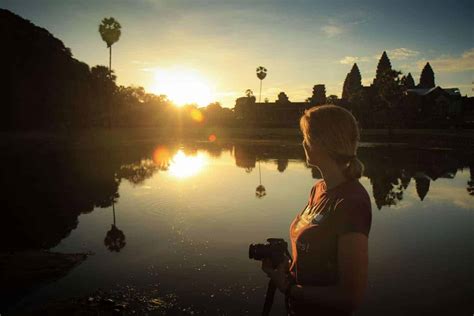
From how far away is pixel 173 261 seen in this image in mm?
8703

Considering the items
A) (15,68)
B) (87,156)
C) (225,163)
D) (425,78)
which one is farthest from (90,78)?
(425,78)

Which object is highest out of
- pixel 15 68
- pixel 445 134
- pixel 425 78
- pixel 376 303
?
pixel 425 78

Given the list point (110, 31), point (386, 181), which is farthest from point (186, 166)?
point (110, 31)

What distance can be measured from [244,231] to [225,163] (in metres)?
16.7

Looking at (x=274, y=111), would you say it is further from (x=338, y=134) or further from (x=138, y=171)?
(x=338, y=134)

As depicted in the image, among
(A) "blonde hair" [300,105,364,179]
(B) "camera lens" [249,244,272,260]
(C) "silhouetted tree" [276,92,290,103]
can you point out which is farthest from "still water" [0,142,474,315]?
(C) "silhouetted tree" [276,92,290,103]

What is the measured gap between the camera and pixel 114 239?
10.4 metres

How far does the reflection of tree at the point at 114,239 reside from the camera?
9.77m

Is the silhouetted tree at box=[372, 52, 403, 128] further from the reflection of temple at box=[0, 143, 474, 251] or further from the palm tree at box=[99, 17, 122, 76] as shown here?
the palm tree at box=[99, 17, 122, 76]

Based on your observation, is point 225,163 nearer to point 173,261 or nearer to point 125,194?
point 125,194

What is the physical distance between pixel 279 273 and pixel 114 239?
29.8 ft

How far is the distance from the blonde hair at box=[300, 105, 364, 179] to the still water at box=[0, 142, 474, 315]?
5.09 m

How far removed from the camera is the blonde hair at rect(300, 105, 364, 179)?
2262 millimetres

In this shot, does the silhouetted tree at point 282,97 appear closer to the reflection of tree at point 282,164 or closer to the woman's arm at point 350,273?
the reflection of tree at point 282,164
